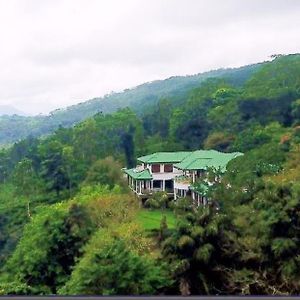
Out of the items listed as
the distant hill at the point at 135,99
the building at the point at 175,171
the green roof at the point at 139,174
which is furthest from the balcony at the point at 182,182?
the distant hill at the point at 135,99

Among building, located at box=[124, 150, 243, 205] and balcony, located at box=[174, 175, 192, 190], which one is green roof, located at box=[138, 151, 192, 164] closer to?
A: building, located at box=[124, 150, 243, 205]

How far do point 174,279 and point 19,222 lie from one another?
2.75 m

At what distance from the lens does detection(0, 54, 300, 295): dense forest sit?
3.17 meters

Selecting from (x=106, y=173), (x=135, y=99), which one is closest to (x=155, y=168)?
(x=106, y=173)

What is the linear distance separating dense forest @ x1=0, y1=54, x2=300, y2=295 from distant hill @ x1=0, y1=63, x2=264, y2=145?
416 mm

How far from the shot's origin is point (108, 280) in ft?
10.2

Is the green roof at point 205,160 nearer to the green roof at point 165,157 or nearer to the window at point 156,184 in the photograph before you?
the green roof at point 165,157

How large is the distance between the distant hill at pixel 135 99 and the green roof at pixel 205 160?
1059 millimetres

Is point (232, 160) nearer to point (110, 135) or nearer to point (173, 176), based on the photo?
point (173, 176)

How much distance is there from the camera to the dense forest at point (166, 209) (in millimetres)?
3172

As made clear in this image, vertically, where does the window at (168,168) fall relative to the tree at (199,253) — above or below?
above

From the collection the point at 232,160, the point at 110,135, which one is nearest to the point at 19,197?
the point at 110,135

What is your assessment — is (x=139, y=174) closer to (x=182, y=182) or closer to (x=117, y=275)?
(x=182, y=182)

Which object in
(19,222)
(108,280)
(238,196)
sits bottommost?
(19,222)
